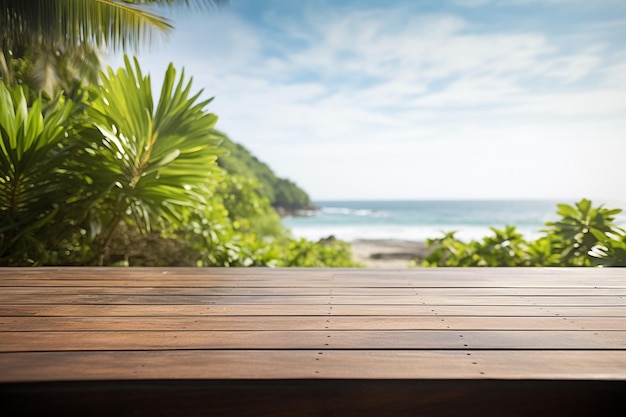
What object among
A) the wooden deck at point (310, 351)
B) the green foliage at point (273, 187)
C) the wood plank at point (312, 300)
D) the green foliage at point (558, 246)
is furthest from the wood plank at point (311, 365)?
the green foliage at point (273, 187)

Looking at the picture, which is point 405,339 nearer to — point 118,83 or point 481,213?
point 118,83

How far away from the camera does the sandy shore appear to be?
52.2ft

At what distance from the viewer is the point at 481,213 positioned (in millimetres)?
31109

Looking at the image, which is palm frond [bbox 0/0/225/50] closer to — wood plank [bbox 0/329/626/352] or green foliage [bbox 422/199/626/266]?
green foliage [bbox 422/199/626/266]

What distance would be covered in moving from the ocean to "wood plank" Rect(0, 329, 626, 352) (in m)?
19.5

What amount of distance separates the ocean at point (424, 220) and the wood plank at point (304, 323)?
19369 millimetres

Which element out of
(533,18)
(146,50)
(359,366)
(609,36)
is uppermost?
(533,18)

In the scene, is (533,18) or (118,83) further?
(533,18)

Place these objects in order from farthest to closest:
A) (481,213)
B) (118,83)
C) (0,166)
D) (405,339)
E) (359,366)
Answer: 1. (481,213)
2. (118,83)
3. (0,166)
4. (405,339)
5. (359,366)

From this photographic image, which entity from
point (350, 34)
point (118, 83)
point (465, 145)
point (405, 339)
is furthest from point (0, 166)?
point (465, 145)

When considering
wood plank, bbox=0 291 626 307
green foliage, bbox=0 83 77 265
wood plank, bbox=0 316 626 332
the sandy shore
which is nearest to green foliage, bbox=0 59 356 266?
green foliage, bbox=0 83 77 265

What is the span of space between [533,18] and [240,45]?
49.6ft

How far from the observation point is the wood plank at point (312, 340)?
49.8 inches

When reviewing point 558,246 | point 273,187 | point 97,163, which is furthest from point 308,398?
point 273,187
